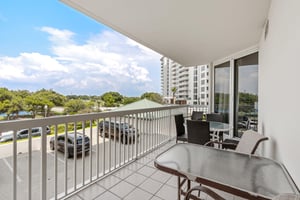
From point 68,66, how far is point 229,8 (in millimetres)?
21901

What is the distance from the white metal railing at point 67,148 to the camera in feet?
4.79

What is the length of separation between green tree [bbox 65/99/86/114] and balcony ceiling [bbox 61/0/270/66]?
10.2m

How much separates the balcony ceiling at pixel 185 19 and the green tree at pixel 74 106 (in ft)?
33.4

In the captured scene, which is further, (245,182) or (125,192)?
(125,192)

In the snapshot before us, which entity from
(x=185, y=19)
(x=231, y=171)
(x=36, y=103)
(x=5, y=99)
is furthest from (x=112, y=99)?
(x=231, y=171)

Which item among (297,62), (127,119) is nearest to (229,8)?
(297,62)

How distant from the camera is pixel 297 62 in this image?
1.04 m

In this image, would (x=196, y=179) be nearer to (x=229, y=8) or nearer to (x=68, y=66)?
(x=229, y=8)

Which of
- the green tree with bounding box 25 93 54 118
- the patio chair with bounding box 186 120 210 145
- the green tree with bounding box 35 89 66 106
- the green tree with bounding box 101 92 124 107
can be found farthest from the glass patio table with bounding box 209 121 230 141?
the green tree with bounding box 35 89 66 106

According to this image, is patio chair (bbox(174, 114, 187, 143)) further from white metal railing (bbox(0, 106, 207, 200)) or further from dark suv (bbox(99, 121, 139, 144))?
dark suv (bbox(99, 121, 139, 144))

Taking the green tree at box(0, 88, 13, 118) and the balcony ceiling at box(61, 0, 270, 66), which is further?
the green tree at box(0, 88, 13, 118)

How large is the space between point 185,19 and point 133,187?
2575 mm

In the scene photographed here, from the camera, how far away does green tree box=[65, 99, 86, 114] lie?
11.8 meters

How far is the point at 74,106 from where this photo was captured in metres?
12.1
